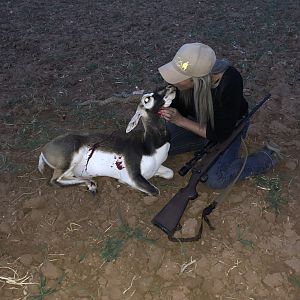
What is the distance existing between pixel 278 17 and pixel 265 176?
18.5ft

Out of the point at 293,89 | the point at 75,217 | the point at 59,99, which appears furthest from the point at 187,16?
the point at 75,217

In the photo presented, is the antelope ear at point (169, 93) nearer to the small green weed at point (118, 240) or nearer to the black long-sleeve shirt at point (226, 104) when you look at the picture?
the black long-sleeve shirt at point (226, 104)

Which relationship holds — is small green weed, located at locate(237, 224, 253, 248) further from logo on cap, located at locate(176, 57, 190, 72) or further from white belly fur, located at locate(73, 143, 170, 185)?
logo on cap, located at locate(176, 57, 190, 72)

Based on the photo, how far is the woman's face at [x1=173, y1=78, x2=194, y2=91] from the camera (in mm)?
4637

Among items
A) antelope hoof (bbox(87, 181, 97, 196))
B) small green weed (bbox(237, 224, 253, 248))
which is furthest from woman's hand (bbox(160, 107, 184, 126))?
small green weed (bbox(237, 224, 253, 248))

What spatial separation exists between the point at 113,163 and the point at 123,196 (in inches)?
15.4

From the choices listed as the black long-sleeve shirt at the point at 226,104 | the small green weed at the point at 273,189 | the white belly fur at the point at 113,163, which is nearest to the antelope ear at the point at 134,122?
the white belly fur at the point at 113,163

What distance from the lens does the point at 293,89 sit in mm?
7211

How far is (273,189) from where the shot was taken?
17.0 ft

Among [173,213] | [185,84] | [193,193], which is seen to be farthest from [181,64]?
[173,213]

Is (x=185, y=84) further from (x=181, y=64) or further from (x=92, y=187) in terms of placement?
(x=92, y=187)

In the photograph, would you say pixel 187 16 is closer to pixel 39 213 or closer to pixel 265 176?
pixel 265 176

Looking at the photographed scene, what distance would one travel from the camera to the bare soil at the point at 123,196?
167 inches

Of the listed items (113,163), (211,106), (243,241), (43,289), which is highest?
(211,106)
